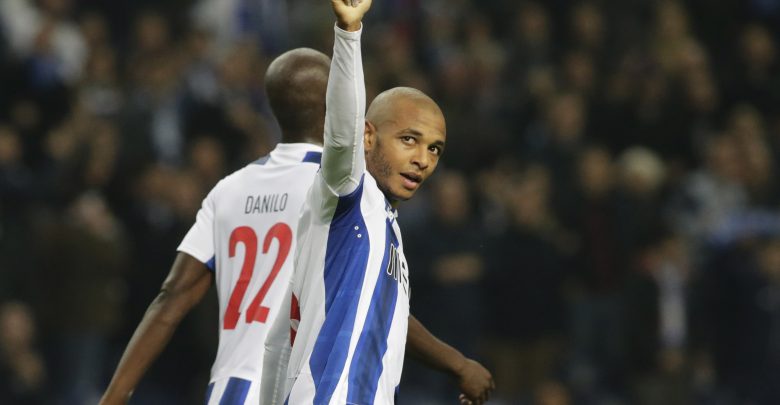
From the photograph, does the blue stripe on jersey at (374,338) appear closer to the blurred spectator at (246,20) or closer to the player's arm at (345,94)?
the player's arm at (345,94)

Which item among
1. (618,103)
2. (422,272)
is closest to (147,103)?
(422,272)

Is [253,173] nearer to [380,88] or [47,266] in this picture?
[47,266]

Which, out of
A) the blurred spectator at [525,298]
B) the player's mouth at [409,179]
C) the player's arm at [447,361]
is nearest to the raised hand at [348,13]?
the player's mouth at [409,179]

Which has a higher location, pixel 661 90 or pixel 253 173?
pixel 661 90

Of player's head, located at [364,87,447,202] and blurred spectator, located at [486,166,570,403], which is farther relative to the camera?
blurred spectator, located at [486,166,570,403]

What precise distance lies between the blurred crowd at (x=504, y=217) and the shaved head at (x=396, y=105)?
7350 millimetres

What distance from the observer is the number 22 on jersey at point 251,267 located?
5.73 meters

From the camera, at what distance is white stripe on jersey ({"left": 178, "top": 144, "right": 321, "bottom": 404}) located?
18.8ft

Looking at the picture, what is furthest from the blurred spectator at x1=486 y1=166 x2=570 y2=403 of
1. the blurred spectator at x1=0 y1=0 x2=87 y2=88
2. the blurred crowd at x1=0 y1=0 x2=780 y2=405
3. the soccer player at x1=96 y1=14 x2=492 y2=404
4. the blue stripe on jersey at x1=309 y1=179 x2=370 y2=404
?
the blue stripe on jersey at x1=309 y1=179 x2=370 y2=404

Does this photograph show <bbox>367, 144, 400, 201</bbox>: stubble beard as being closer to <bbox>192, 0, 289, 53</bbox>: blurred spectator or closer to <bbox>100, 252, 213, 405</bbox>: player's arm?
<bbox>100, 252, 213, 405</bbox>: player's arm

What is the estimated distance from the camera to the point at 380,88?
46.3 ft

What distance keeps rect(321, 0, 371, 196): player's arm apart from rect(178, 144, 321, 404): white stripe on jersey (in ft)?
3.88

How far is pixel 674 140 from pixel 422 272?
3151 mm

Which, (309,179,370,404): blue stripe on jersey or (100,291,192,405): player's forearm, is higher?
(309,179,370,404): blue stripe on jersey
